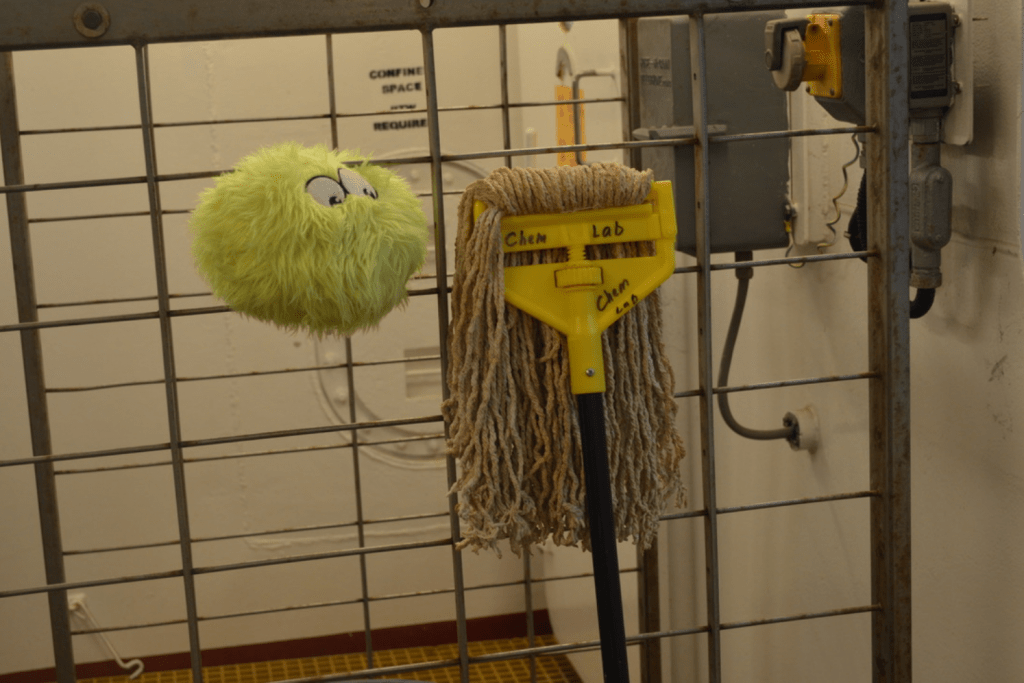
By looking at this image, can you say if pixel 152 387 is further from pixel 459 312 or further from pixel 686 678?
pixel 459 312

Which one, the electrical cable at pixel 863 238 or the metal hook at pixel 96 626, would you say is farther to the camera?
the metal hook at pixel 96 626

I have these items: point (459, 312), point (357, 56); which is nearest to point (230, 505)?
point (357, 56)

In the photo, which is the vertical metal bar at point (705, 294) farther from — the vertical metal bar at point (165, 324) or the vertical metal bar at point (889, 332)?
the vertical metal bar at point (165, 324)

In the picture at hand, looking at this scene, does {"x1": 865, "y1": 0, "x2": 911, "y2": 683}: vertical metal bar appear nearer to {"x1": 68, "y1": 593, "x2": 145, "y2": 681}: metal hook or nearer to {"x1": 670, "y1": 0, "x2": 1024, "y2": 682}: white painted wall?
{"x1": 670, "y1": 0, "x2": 1024, "y2": 682}: white painted wall

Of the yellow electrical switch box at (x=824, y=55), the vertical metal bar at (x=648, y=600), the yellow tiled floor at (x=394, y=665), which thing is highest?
the yellow electrical switch box at (x=824, y=55)

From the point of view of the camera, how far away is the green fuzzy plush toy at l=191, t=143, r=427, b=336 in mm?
785

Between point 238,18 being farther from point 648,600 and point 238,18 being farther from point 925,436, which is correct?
point 648,600

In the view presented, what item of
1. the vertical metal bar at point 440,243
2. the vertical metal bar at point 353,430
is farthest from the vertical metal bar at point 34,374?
the vertical metal bar at point 440,243

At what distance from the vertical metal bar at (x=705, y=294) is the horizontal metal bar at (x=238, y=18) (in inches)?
4.4

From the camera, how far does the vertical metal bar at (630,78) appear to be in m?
1.67

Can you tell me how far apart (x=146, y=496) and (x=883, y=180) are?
7.43 feet

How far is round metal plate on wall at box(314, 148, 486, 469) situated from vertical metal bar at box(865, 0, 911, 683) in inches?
70.1

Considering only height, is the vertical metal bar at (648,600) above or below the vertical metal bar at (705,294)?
below

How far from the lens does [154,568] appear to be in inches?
Answer: 104
